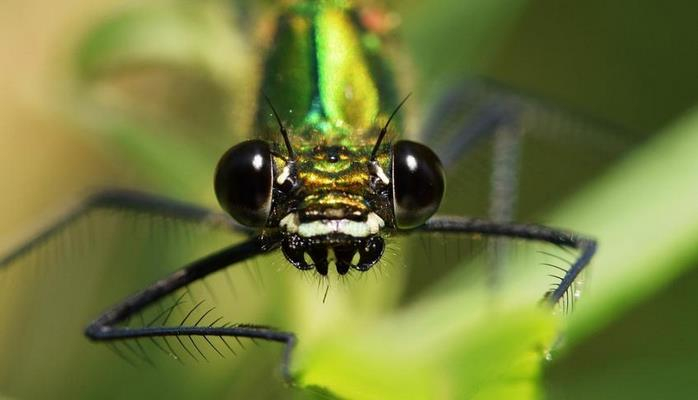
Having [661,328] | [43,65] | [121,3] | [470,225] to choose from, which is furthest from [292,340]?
[121,3]

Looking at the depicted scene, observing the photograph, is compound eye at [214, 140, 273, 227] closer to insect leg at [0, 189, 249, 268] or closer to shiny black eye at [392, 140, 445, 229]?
shiny black eye at [392, 140, 445, 229]

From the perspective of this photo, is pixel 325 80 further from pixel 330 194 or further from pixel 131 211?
pixel 131 211

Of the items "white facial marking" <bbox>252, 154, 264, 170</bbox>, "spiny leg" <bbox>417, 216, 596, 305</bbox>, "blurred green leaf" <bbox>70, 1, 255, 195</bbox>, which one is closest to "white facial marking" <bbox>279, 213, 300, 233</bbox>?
"white facial marking" <bbox>252, 154, 264, 170</bbox>

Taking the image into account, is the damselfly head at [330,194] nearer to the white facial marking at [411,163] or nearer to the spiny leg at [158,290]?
the white facial marking at [411,163]

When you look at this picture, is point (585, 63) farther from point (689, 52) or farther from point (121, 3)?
point (121, 3)

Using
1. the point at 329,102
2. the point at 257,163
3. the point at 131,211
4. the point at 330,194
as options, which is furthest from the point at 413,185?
the point at 131,211
